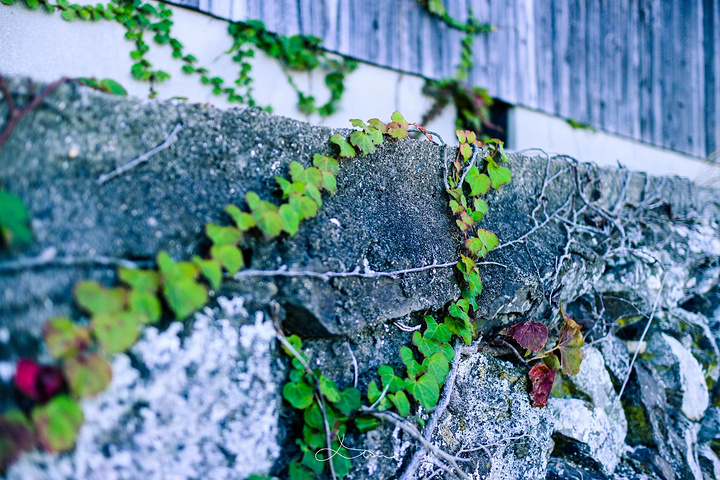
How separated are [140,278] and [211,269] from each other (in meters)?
0.14

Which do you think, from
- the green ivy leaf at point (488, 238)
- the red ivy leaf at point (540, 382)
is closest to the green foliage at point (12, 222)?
the green ivy leaf at point (488, 238)

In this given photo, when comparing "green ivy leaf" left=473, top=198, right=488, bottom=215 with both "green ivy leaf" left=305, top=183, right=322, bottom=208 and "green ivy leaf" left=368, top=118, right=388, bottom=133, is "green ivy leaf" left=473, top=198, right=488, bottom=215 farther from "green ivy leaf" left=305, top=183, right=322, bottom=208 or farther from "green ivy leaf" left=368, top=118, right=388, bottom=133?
"green ivy leaf" left=305, top=183, right=322, bottom=208

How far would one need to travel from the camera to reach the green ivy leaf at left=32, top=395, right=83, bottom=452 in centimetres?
87

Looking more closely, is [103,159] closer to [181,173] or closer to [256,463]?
[181,173]

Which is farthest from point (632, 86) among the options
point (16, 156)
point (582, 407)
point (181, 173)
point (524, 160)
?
point (16, 156)

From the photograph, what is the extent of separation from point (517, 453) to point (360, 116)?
8.36 ft

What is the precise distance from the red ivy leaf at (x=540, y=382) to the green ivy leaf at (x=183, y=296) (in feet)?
4.05

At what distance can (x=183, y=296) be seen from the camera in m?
1.02

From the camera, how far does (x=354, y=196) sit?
1455 millimetres

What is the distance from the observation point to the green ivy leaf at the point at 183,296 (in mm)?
1013

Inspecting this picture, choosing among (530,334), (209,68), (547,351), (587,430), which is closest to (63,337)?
(530,334)

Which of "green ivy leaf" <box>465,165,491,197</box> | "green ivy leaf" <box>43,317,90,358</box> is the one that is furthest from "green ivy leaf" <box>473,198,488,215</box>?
"green ivy leaf" <box>43,317,90,358</box>

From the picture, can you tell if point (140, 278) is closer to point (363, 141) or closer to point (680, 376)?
point (363, 141)

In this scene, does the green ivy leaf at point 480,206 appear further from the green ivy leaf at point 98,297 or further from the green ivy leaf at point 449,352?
the green ivy leaf at point 98,297
